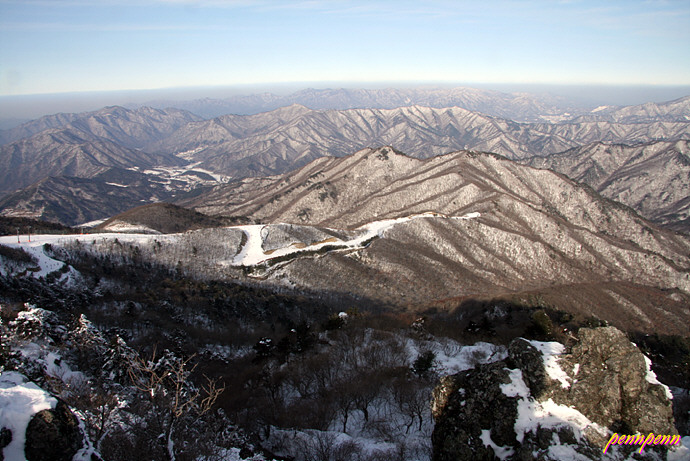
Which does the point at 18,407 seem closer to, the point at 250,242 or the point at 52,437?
the point at 52,437

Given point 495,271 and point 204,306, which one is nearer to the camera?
point 204,306

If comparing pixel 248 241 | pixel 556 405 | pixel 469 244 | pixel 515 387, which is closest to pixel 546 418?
pixel 556 405

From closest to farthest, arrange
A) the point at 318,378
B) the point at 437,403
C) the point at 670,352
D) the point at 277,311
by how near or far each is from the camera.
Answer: the point at 437,403
the point at 318,378
the point at 670,352
the point at 277,311

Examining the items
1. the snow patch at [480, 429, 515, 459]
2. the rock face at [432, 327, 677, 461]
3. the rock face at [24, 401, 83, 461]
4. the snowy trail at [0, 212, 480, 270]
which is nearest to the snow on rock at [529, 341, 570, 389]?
the rock face at [432, 327, 677, 461]

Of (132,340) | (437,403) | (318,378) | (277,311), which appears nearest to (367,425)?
(318,378)

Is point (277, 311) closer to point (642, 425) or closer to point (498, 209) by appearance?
point (642, 425)

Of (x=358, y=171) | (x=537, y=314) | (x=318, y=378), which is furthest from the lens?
(x=358, y=171)

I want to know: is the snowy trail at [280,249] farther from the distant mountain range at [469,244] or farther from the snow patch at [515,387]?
the snow patch at [515,387]

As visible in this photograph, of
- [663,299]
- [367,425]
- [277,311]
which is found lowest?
[663,299]

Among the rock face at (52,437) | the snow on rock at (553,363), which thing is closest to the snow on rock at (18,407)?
the rock face at (52,437)
